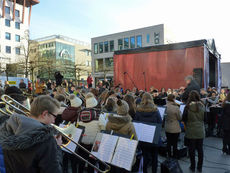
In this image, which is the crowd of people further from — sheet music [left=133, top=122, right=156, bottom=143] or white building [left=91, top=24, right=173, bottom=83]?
white building [left=91, top=24, right=173, bottom=83]

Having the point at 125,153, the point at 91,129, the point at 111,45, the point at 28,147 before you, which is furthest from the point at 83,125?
the point at 111,45

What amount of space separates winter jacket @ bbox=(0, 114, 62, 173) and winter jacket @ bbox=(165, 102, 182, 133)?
12.4 feet

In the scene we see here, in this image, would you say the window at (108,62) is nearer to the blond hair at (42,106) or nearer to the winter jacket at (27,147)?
the blond hair at (42,106)

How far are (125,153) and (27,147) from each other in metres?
1.76

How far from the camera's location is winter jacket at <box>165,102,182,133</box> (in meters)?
4.78

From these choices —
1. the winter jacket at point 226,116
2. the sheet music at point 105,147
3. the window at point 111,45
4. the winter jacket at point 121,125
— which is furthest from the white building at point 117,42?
the sheet music at point 105,147

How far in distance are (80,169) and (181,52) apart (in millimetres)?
10368

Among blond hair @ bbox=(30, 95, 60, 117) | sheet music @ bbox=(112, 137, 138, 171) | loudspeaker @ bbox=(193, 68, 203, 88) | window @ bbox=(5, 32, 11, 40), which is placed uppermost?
window @ bbox=(5, 32, 11, 40)

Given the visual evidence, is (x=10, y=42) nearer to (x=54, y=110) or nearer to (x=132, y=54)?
(x=132, y=54)

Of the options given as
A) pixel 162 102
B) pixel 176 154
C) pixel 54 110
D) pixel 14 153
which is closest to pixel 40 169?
pixel 14 153

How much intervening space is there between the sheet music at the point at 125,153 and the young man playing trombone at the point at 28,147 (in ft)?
4.74

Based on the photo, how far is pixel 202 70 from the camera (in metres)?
11.1

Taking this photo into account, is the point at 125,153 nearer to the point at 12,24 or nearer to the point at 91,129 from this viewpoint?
the point at 91,129

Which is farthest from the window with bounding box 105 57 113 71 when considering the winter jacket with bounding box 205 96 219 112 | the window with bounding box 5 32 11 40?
the winter jacket with bounding box 205 96 219 112
